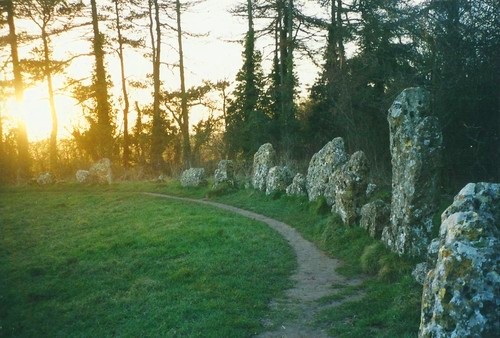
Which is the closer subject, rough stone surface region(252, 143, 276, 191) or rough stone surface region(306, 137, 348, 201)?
rough stone surface region(306, 137, 348, 201)

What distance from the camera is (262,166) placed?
24359 millimetres

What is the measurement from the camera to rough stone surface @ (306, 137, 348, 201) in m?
18.1

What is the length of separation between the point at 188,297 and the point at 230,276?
150 centimetres

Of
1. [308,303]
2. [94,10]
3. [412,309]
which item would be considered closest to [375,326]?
[412,309]

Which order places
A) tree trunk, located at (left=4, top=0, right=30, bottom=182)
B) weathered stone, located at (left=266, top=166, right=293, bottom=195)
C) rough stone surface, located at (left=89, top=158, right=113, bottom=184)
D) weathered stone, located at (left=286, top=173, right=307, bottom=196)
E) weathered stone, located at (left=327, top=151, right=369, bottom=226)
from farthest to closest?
tree trunk, located at (left=4, top=0, right=30, bottom=182) < rough stone surface, located at (left=89, top=158, right=113, bottom=184) < weathered stone, located at (left=266, top=166, right=293, bottom=195) < weathered stone, located at (left=286, top=173, right=307, bottom=196) < weathered stone, located at (left=327, top=151, right=369, bottom=226)

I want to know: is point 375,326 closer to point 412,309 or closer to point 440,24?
point 412,309

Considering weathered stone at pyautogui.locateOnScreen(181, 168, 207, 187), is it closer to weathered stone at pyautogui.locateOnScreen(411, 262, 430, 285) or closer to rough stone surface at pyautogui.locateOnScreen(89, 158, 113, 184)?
rough stone surface at pyautogui.locateOnScreen(89, 158, 113, 184)

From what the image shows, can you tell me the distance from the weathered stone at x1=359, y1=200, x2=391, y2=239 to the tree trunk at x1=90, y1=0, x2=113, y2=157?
28594 mm

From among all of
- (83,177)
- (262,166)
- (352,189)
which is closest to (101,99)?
(83,177)

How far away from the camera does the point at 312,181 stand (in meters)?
19.2

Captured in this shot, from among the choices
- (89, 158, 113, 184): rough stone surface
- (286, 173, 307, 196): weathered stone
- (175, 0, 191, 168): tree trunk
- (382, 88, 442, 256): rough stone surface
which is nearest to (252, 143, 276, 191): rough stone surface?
(286, 173, 307, 196): weathered stone

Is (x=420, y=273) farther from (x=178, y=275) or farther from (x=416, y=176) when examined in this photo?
(x=178, y=275)

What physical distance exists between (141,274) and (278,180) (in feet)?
37.5

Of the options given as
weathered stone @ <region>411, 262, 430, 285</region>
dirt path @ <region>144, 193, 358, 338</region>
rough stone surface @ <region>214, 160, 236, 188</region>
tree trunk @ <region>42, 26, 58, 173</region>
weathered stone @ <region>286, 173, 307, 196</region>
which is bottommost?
dirt path @ <region>144, 193, 358, 338</region>
